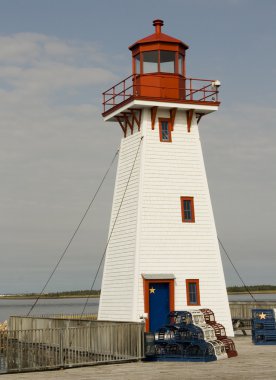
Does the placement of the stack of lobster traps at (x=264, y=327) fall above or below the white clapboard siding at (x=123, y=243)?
below

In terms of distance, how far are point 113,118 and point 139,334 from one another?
13.5 metres

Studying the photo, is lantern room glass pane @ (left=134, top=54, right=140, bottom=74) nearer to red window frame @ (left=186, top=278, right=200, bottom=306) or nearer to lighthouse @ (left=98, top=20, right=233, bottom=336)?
lighthouse @ (left=98, top=20, right=233, bottom=336)

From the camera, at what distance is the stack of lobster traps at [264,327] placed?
30.0m

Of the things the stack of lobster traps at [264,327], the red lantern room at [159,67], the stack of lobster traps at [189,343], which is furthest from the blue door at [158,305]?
the red lantern room at [159,67]

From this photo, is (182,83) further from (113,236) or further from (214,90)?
(113,236)

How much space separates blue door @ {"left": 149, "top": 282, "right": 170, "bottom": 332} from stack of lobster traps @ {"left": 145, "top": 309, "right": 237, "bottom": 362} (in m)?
5.44

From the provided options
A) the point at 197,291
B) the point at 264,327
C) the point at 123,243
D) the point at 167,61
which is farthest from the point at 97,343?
the point at 167,61

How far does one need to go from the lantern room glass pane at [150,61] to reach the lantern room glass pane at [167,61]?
0.93 feet

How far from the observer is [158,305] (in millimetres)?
30859

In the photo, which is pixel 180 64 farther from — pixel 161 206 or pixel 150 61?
pixel 161 206

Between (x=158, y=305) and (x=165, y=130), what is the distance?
8.23 metres

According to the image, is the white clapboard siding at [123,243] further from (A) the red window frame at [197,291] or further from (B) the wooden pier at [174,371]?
(B) the wooden pier at [174,371]

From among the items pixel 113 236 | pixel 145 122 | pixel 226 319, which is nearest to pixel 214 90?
pixel 145 122

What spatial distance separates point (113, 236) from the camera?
1316 inches
